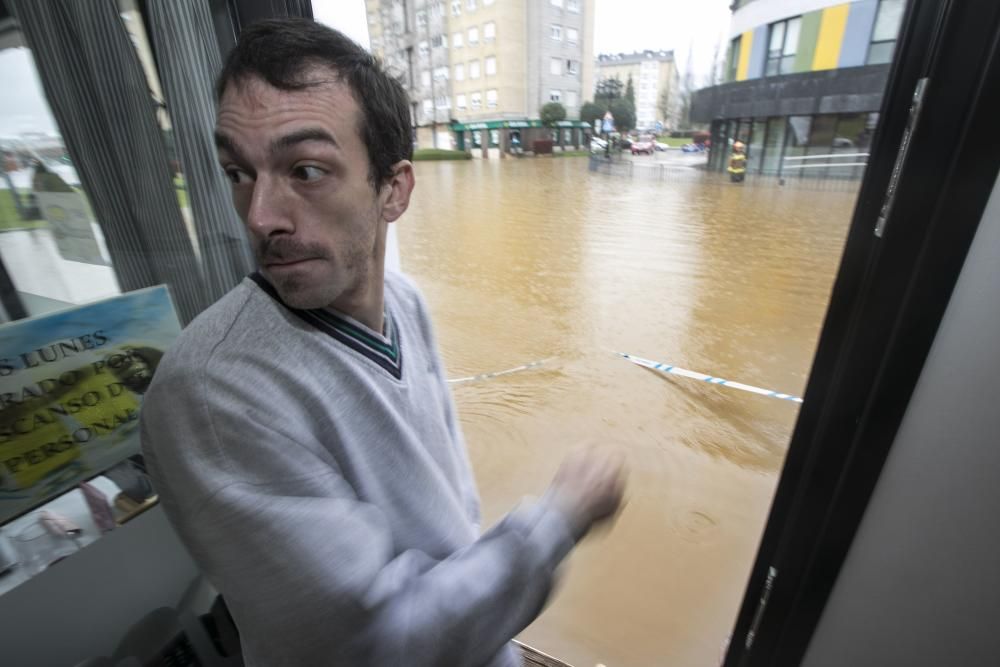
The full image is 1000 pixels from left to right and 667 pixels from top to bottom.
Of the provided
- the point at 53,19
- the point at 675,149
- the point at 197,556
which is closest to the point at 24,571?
the point at 197,556

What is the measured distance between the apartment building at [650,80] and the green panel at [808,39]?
0.32 metres

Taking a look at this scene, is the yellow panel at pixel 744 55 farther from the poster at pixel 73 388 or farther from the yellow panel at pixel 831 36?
the poster at pixel 73 388

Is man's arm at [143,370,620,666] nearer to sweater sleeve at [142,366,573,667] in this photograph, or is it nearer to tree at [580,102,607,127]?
sweater sleeve at [142,366,573,667]

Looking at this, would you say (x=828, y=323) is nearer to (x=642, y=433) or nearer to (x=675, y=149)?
(x=675, y=149)

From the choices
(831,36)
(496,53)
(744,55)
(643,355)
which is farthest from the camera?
(643,355)

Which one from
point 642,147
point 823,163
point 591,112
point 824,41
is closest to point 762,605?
point 823,163

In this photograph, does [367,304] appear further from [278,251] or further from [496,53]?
[496,53]

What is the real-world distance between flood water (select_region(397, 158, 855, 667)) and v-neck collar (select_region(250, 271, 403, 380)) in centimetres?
35

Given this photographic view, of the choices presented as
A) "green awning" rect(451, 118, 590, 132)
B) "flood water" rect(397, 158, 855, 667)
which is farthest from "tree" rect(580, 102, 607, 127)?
"flood water" rect(397, 158, 855, 667)

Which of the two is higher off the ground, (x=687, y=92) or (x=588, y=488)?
(x=687, y=92)

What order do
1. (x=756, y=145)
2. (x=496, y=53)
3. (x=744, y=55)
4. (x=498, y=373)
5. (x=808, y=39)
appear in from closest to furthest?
(x=808, y=39), (x=744, y=55), (x=756, y=145), (x=496, y=53), (x=498, y=373)

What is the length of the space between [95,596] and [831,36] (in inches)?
84.1

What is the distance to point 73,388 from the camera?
2.77 feet

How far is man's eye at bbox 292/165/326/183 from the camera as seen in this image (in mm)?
530
